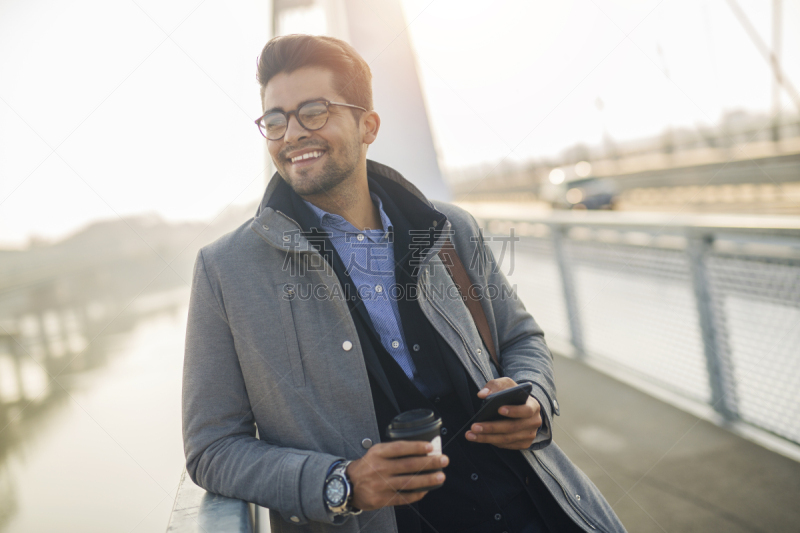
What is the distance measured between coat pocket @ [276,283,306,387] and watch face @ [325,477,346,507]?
0.87ft

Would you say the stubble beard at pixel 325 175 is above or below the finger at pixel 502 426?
above

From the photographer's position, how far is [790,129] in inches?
904

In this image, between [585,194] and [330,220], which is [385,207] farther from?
[585,194]

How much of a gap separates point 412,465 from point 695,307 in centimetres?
273

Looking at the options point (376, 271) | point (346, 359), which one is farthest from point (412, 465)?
point (376, 271)

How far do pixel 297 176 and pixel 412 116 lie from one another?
7.67 ft

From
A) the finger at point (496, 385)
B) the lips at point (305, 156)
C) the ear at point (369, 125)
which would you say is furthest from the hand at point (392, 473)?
the ear at point (369, 125)

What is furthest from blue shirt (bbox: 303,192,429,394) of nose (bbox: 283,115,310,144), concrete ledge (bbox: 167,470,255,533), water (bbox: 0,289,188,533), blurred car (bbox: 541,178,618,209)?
blurred car (bbox: 541,178,618,209)

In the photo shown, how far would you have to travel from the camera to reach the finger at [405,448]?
3.47ft

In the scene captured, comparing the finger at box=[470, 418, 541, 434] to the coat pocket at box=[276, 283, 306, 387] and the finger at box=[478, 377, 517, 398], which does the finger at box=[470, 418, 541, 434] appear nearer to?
the finger at box=[478, 377, 517, 398]

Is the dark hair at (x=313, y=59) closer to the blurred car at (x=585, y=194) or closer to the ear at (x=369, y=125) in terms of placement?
the ear at (x=369, y=125)

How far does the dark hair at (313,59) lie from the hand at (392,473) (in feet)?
4.13

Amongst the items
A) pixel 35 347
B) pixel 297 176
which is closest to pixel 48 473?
pixel 35 347

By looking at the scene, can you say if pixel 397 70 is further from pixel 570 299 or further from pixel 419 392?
pixel 419 392
